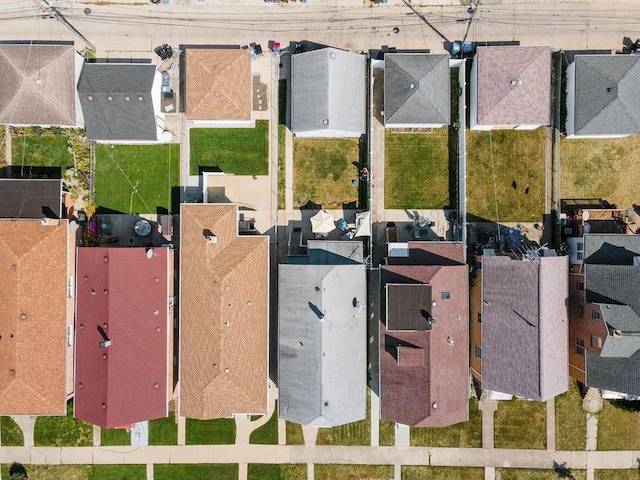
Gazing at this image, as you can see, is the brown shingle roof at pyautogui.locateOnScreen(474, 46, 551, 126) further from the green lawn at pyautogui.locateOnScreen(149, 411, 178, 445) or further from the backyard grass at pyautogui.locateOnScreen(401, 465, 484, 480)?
the green lawn at pyautogui.locateOnScreen(149, 411, 178, 445)

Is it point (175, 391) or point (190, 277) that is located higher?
point (190, 277)

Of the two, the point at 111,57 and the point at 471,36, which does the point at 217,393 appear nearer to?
the point at 111,57

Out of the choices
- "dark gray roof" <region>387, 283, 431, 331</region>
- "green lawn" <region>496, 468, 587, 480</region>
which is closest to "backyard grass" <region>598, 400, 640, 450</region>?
"green lawn" <region>496, 468, 587, 480</region>

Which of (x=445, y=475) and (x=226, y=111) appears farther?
(x=445, y=475)

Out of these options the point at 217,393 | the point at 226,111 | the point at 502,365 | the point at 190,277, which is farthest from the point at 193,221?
the point at 502,365

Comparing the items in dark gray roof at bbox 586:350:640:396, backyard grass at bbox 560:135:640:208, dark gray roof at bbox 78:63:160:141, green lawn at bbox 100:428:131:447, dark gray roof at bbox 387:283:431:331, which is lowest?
green lawn at bbox 100:428:131:447

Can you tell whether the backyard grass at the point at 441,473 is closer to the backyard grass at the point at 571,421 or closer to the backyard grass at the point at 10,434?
the backyard grass at the point at 571,421

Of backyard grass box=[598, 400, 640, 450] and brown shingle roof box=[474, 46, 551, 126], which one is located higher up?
brown shingle roof box=[474, 46, 551, 126]

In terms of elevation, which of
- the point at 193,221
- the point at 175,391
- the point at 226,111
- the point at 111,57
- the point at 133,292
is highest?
the point at 111,57
